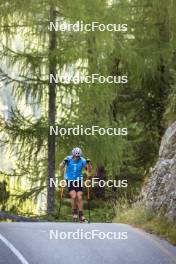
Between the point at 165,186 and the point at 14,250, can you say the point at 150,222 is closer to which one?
the point at 165,186

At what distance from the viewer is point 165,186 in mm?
14195

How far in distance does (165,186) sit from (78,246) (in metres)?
3.94

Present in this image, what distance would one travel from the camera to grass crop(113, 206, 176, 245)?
12.3 meters

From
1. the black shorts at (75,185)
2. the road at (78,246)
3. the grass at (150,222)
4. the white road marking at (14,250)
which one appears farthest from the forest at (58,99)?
the white road marking at (14,250)

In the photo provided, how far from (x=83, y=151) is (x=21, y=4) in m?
5.15

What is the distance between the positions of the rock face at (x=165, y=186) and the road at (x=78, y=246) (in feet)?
2.96

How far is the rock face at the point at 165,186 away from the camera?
A: 13.3 metres

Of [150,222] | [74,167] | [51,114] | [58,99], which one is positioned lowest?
[150,222]

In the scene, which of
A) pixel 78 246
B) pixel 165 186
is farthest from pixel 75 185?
pixel 78 246

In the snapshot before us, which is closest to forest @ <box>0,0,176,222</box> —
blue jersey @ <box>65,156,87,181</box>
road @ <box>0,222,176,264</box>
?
blue jersey @ <box>65,156,87,181</box>

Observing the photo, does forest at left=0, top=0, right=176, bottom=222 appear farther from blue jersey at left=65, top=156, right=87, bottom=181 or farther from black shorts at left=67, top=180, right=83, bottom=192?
blue jersey at left=65, top=156, right=87, bottom=181

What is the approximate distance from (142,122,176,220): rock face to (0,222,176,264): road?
90 centimetres

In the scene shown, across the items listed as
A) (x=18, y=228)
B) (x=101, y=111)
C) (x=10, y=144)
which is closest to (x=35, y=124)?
(x=10, y=144)

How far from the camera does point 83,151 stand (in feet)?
70.5
